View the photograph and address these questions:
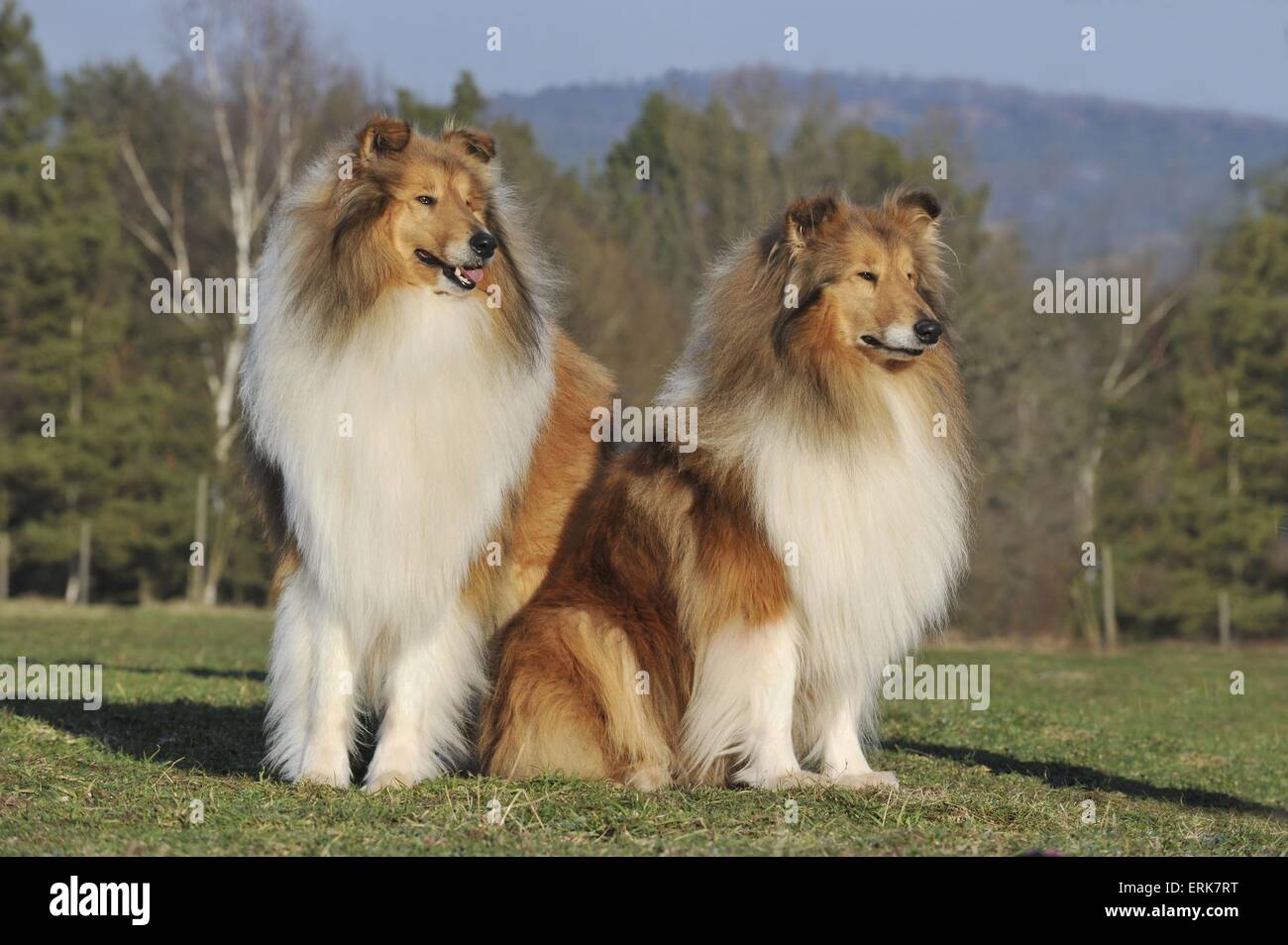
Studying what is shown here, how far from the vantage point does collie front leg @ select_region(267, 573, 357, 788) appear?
655cm

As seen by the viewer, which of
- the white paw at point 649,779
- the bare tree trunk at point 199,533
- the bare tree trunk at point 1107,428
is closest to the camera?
the white paw at point 649,779

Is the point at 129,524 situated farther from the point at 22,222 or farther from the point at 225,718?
the point at 225,718

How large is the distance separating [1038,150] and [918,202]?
45117 millimetres

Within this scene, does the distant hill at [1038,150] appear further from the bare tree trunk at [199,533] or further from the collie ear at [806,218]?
the collie ear at [806,218]

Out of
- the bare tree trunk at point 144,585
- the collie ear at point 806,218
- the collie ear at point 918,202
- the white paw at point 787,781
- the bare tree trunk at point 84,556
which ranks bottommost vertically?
the bare tree trunk at point 144,585

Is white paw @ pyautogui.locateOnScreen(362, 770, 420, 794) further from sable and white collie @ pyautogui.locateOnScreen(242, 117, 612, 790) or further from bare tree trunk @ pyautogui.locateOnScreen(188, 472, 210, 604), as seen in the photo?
bare tree trunk @ pyautogui.locateOnScreen(188, 472, 210, 604)

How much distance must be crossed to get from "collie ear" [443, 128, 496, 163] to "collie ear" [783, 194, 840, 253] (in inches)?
57.4

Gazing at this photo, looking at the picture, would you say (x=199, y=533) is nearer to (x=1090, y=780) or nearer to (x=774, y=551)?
(x=1090, y=780)

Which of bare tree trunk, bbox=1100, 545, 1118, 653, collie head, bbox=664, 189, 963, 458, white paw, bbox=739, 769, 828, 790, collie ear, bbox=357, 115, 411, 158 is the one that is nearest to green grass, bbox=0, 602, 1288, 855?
white paw, bbox=739, 769, 828, 790

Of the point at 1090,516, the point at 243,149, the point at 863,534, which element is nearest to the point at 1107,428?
the point at 1090,516

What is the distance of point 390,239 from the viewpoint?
20.9ft

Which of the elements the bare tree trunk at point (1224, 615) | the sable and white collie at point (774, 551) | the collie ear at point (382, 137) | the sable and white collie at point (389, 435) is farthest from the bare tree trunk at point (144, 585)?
the collie ear at point (382, 137)

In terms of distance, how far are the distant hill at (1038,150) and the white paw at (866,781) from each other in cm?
2638

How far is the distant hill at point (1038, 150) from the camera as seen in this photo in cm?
3666
